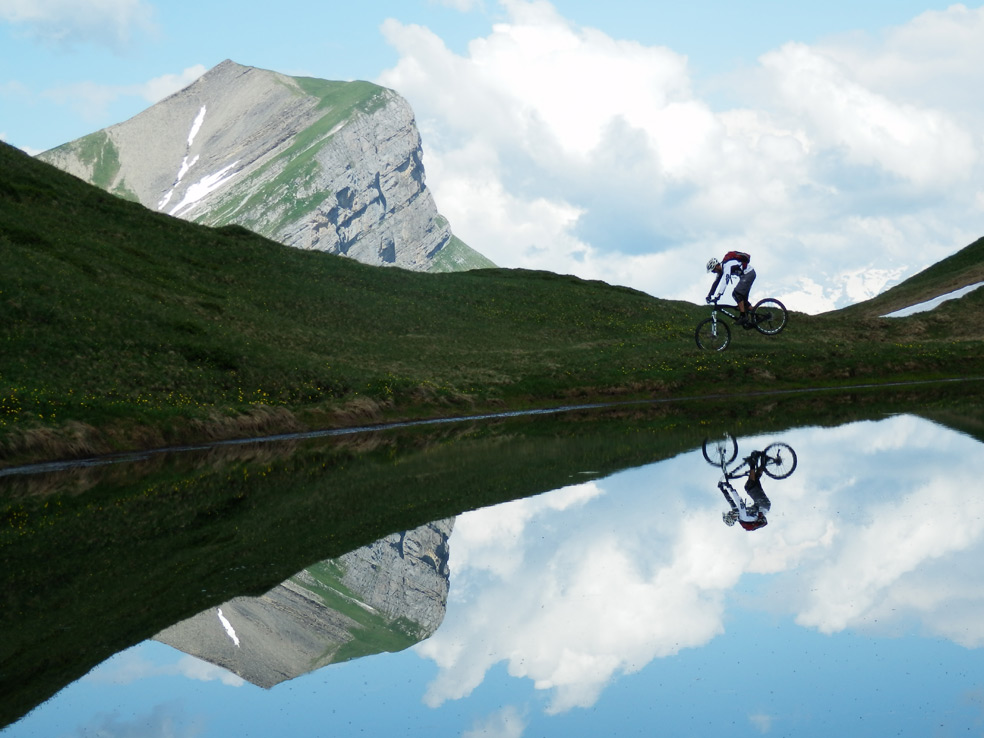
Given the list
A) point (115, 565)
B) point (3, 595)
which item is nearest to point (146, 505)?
point (115, 565)

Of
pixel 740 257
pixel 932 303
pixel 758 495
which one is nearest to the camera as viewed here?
pixel 758 495

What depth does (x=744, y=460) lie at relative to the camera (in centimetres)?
2966

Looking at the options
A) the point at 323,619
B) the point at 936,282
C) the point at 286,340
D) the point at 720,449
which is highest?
the point at 936,282

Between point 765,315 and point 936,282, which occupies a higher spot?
point 936,282

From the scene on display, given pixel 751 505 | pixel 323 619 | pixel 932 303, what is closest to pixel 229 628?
pixel 323 619

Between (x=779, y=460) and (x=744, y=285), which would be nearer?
(x=779, y=460)

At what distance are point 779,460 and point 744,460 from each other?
100cm

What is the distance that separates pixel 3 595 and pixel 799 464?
20668 mm

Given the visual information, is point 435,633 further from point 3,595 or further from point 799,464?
point 799,464

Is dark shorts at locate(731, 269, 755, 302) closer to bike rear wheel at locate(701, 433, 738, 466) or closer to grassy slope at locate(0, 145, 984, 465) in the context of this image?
bike rear wheel at locate(701, 433, 738, 466)

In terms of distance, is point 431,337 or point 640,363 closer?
point 640,363

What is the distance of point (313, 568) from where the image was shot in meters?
17.4

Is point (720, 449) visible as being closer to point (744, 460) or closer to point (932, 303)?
point (744, 460)

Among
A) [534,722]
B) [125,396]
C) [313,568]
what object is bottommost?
[534,722]
